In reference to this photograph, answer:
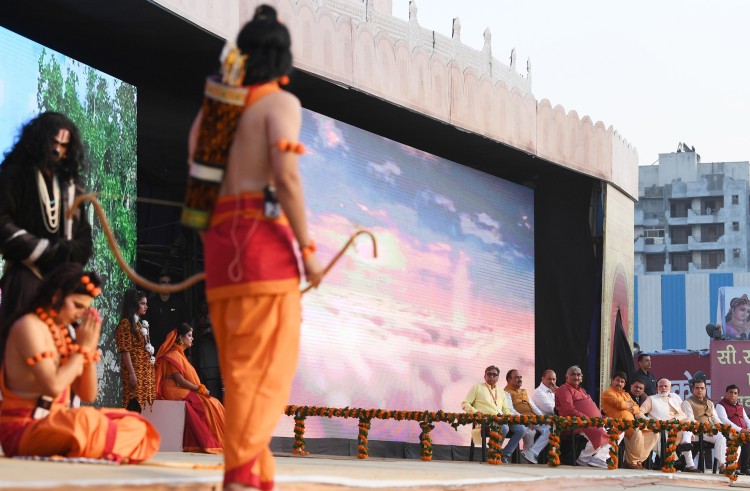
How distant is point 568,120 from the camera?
1465 centimetres

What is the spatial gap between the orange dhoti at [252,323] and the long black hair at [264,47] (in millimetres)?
401

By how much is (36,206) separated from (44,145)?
25cm

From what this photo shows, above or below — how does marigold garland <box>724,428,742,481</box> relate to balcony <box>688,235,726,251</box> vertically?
below

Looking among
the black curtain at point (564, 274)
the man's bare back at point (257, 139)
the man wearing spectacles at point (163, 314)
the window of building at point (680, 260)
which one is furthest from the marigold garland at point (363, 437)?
the window of building at point (680, 260)

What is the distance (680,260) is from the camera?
6169 centimetres

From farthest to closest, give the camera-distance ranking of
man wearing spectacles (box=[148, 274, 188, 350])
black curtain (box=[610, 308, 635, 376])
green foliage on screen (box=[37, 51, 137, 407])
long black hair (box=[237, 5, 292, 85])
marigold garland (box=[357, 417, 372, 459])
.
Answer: black curtain (box=[610, 308, 635, 376]) → marigold garland (box=[357, 417, 372, 459]) → man wearing spectacles (box=[148, 274, 188, 350]) → green foliage on screen (box=[37, 51, 137, 407]) → long black hair (box=[237, 5, 292, 85])

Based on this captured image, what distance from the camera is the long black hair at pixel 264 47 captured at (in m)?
3.90

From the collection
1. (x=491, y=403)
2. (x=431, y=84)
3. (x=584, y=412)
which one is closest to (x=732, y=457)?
(x=584, y=412)

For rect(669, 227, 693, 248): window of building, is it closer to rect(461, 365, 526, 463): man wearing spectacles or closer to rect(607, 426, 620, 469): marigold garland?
rect(461, 365, 526, 463): man wearing spectacles

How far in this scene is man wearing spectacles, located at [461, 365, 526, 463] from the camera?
1210 centimetres

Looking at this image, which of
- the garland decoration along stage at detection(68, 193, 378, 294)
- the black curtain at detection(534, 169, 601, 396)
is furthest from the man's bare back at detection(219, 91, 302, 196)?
the black curtain at detection(534, 169, 601, 396)

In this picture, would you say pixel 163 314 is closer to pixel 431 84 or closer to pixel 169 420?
pixel 169 420

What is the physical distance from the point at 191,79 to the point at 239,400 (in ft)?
27.4

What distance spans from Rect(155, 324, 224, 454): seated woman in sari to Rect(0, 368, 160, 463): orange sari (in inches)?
175
